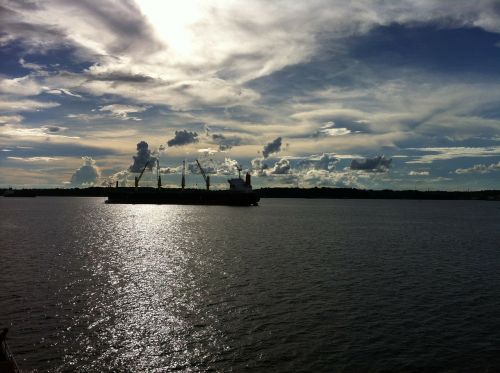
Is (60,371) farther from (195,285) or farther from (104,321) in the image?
(195,285)

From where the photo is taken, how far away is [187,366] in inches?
849

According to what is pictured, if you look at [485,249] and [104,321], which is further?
[485,249]

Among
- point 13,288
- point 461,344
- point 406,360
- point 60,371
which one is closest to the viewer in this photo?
point 60,371

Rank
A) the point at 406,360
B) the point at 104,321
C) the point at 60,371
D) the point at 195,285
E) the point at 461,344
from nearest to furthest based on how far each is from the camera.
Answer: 1. the point at 60,371
2. the point at 406,360
3. the point at 461,344
4. the point at 104,321
5. the point at 195,285

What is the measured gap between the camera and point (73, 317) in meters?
29.6

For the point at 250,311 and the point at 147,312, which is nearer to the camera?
the point at 147,312

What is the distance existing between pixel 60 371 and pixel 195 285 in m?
20.5

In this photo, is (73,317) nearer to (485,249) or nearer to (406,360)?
(406,360)

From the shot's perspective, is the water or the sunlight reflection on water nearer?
the water

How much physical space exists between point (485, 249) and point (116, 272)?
60616 millimetres

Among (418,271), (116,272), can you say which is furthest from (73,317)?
(418,271)

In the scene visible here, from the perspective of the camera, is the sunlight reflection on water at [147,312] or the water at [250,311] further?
the sunlight reflection on water at [147,312]

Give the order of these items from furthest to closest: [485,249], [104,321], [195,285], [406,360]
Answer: [485,249] → [195,285] → [104,321] → [406,360]

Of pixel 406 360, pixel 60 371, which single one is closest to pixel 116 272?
pixel 60 371
